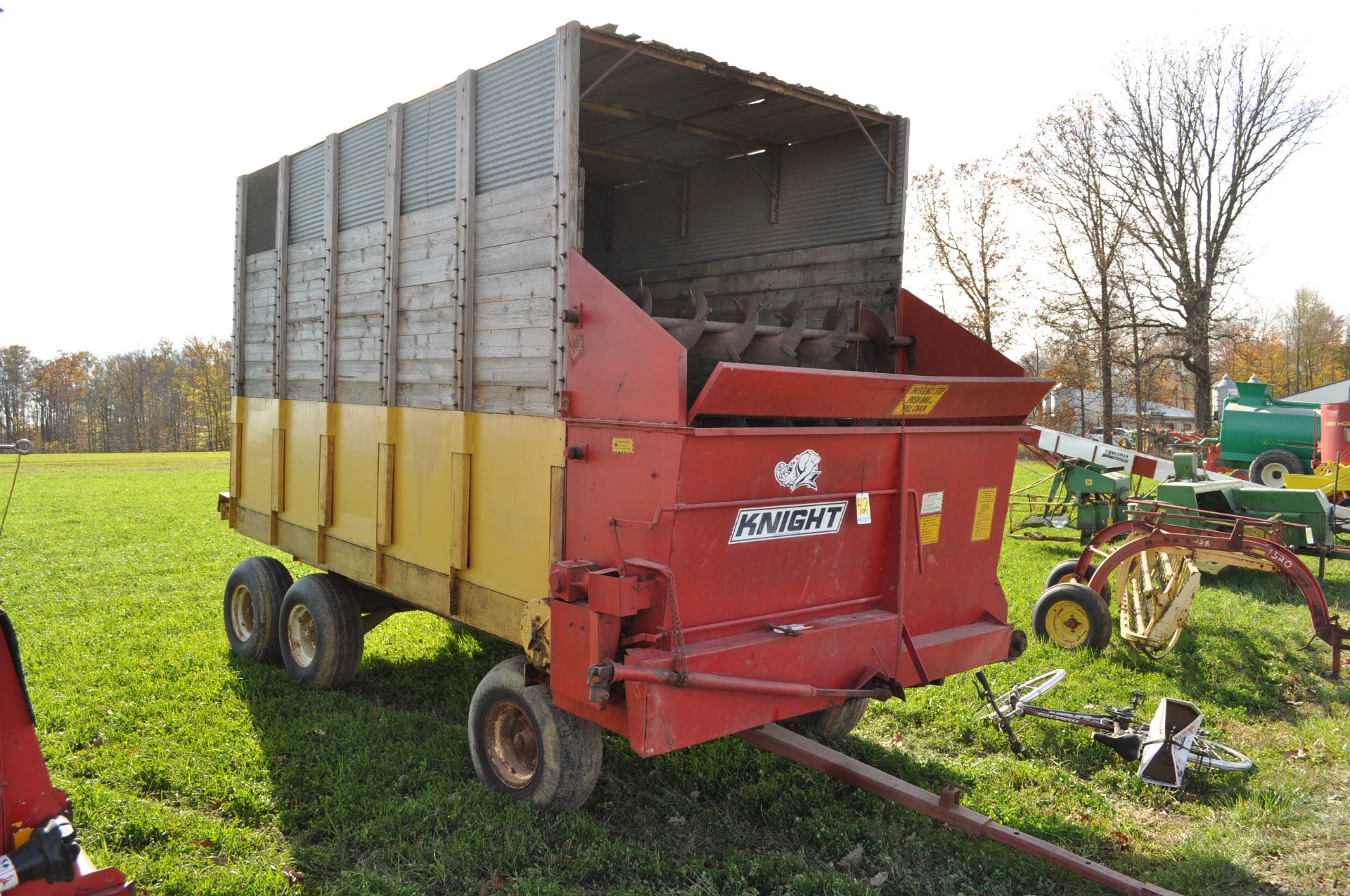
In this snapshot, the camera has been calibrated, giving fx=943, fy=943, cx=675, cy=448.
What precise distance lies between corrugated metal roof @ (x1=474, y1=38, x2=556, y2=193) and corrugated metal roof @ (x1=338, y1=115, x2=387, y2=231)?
1218 mm

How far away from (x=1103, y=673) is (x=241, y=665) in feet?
21.2

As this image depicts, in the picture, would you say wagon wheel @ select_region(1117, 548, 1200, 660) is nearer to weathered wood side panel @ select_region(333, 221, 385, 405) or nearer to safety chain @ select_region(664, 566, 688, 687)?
safety chain @ select_region(664, 566, 688, 687)

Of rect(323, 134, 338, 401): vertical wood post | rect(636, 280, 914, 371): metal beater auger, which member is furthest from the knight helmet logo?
rect(323, 134, 338, 401): vertical wood post

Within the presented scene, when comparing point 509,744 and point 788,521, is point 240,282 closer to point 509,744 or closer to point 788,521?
point 509,744

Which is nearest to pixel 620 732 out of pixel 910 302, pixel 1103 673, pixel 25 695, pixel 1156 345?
pixel 25 695

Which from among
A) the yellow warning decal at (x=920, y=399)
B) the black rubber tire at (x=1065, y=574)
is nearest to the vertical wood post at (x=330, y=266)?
the yellow warning decal at (x=920, y=399)

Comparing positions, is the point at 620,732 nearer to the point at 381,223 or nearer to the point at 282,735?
the point at 282,735

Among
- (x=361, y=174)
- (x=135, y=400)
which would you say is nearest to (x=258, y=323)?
(x=361, y=174)

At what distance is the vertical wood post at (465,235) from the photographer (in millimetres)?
5035

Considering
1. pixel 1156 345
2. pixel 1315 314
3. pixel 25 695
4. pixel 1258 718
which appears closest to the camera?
pixel 25 695

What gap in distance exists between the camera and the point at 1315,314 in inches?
2525

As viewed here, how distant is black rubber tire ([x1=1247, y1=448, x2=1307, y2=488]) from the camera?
1839 centimetres

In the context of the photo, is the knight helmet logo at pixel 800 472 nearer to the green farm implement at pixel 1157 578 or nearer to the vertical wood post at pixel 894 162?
the vertical wood post at pixel 894 162

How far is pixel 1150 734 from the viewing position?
5.48 meters
